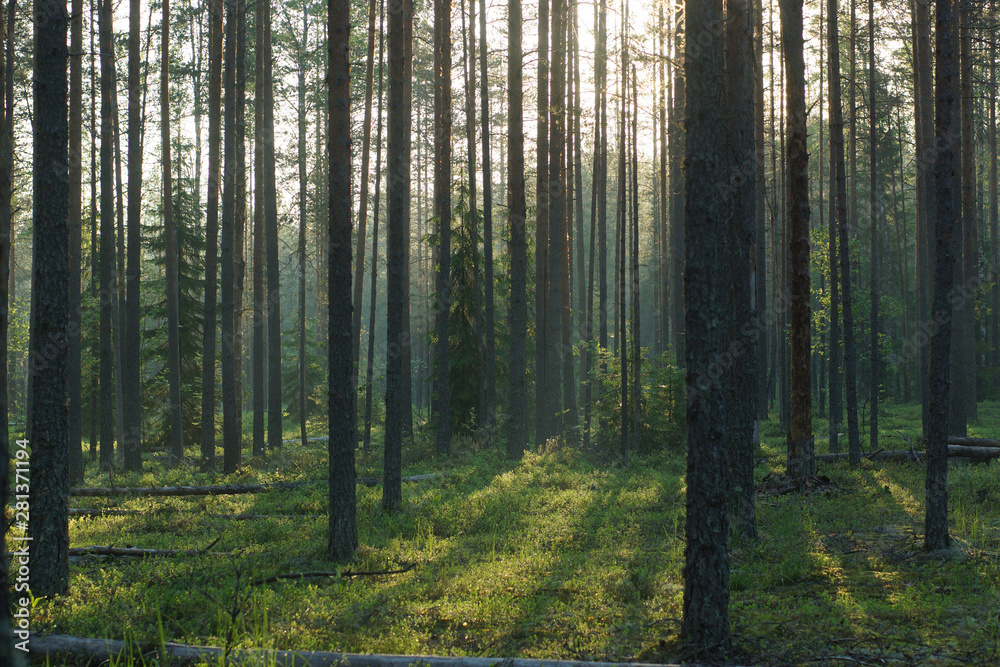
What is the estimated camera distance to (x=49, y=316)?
21.0 feet

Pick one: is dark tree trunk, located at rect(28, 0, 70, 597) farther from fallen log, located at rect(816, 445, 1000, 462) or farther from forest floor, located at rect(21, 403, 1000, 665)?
fallen log, located at rect(816, 445, 1000, 462)

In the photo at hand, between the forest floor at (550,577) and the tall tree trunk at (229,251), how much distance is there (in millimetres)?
3297

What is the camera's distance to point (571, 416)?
21.4 m

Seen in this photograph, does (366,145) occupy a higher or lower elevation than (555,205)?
higher

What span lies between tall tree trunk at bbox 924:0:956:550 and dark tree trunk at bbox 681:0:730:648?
3769 millimetres

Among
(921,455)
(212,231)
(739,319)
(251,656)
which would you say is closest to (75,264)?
(212,231)

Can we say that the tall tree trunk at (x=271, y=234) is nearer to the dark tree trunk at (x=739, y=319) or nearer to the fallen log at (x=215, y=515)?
the fallen log at (x=215, y=515)

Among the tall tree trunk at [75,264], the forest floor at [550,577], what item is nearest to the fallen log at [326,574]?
the forest floor at [550,577]

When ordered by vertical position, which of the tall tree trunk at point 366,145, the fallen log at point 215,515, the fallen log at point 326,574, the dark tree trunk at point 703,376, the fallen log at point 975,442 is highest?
the tall tree trunk at point 366,145

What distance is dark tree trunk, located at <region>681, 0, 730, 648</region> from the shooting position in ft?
17.0

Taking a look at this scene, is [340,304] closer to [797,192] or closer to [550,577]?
[550,577]

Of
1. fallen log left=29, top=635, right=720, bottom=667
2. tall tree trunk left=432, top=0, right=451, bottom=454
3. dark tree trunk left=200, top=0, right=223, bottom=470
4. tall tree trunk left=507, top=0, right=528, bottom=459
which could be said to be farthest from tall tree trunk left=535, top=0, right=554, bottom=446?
fallen log left=29, top=635, right=720, bottom=667

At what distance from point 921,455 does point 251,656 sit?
48.6ft

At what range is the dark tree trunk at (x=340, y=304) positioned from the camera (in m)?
8.29
